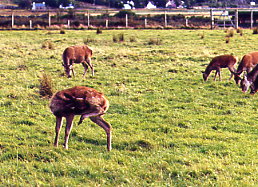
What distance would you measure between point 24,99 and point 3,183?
5.53 metres

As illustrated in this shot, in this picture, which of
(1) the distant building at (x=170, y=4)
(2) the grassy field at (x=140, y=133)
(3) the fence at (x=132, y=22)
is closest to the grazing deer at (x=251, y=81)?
(2) the grassy field at (x=140, y=133)

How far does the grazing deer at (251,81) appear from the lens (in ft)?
37.7

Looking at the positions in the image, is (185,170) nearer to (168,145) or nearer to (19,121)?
(168,145)

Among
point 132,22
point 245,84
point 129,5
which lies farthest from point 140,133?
A: point 129,5

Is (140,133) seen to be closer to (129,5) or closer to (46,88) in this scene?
(46,88)

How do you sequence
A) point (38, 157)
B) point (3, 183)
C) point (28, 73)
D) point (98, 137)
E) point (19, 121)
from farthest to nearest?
point (28, 73)
point (19, 121)
point (98, 137)
point (38, 157)
point (3, 183)

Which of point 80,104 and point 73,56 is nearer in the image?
point 80,104

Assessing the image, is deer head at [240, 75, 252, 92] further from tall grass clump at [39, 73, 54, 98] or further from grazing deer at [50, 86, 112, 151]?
grazing deer at [50, 86, 112, 151]

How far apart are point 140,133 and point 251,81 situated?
5144 millimetres

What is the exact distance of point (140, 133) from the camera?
7984mm

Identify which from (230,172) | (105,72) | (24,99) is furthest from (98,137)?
(105,72)

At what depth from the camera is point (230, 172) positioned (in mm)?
6012

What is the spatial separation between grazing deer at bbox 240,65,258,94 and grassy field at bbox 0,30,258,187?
0.99 feet

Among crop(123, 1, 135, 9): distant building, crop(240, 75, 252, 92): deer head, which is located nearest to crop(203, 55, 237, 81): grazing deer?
crop(240, 75, 252, 92): deer head
